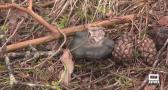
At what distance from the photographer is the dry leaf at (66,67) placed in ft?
7.01

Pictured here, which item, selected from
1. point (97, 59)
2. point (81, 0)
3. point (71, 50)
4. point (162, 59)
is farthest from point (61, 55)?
point (162, 59)

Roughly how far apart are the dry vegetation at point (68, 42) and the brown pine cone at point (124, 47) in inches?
2.2

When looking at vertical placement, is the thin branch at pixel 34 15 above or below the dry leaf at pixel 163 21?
above

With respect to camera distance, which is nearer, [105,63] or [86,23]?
[105,63]

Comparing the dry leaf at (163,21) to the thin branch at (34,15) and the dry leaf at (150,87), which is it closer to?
the dry leaf at (150,87)

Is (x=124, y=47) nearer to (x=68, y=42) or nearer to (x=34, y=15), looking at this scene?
(x=68, y=42)

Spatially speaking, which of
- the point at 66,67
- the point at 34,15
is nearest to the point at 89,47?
the point at 66,67

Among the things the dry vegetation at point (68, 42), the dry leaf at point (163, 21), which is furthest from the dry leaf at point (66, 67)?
Answer: the dry leaf at point (163, 21)

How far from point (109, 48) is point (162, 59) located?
30cm

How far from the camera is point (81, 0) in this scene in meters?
2.44

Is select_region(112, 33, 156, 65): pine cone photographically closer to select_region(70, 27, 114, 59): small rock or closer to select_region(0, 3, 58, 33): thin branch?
select_region(70, 27, 114, 59): small rock

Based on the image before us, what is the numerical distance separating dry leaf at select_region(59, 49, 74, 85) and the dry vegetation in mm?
22

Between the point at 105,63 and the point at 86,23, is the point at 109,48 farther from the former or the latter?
the point at 86,23

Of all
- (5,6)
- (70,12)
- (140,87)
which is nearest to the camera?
(140,87)
